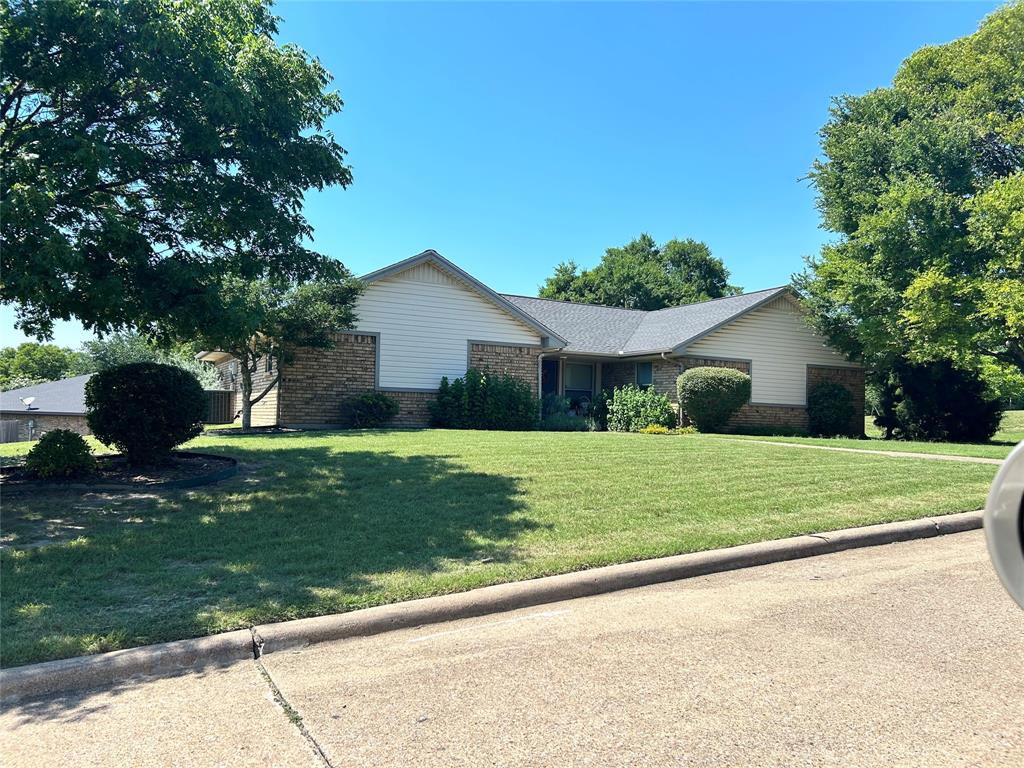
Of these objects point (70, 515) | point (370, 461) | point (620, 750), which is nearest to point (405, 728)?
point (620, 750)

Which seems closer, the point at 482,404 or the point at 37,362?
the point at 482,404

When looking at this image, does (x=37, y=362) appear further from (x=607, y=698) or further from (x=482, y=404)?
(x=607, y=698)

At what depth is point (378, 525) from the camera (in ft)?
22.4

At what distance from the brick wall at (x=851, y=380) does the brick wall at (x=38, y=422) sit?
30676mm

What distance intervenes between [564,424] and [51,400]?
2787cm

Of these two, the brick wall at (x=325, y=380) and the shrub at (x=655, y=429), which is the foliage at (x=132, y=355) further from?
the shrub at (x=655, y=429)

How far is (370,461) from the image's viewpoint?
1053 cm

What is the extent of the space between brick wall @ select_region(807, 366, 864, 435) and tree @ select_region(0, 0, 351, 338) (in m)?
20.1

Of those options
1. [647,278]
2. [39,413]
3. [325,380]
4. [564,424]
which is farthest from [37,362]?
[564,424]

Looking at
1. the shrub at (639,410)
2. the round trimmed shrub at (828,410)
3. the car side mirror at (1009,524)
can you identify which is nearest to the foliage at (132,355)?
the shrub at (639,410)

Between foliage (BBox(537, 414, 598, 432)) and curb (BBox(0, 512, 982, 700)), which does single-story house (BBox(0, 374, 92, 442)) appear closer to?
foliage (BBox(537, 414, 598, 432))

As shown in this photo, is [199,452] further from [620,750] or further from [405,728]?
[620,750]

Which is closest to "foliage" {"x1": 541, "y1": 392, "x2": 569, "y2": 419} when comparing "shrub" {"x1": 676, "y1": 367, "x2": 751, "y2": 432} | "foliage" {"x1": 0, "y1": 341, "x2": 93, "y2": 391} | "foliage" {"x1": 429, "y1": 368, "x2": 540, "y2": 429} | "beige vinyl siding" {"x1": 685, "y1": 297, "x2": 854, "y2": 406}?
"foliage" {"x1": 429, "y1": 368, "x2": 540, "y2": 429}

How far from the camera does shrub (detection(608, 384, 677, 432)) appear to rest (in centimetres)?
2066
